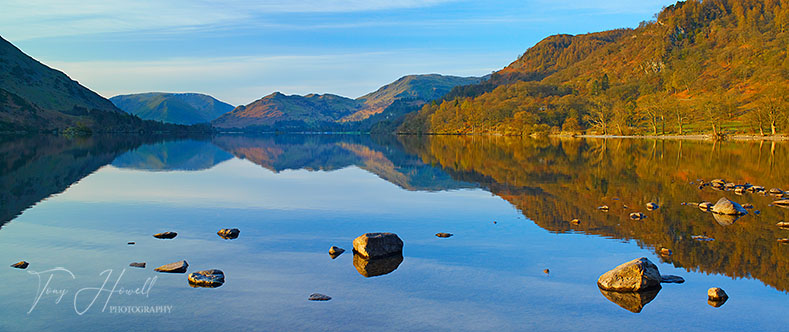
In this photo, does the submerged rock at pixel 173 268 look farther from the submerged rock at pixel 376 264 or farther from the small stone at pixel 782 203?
the small stone at pixel 782 203

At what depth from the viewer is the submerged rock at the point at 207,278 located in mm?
16578

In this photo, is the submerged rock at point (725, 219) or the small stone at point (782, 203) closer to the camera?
the submerged rock at point (725, 219)

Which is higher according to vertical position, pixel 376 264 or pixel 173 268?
pixel 173 268

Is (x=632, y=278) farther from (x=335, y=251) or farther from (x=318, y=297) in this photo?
(x=335, y=251)

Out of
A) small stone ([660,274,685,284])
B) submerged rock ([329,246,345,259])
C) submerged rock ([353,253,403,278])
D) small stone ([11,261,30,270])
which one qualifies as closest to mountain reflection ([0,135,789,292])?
submerged rock ([353,253,403,278])

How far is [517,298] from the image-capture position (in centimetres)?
1568

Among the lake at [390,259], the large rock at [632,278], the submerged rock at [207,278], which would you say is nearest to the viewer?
the lake at [390,259]

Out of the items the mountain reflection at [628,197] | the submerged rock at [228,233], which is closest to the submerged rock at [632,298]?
the mountain reflection at [628,197]

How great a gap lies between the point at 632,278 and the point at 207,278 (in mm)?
14074

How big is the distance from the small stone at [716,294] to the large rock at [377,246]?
1103 centimetres

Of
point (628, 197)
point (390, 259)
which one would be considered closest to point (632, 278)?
point (390, 259)

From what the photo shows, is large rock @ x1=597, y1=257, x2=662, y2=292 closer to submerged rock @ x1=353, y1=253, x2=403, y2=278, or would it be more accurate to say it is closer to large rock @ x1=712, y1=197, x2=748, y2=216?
submerged rock @ x1=353, y1=253, x2=403, y2=278
